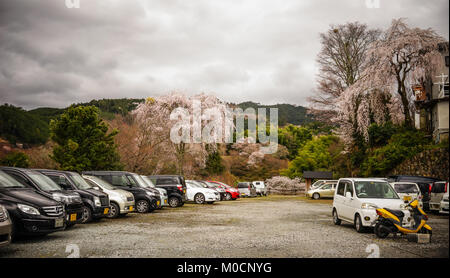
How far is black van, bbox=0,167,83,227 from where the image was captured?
10.4 m

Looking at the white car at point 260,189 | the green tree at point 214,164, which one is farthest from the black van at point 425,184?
the green tree at point 214,164

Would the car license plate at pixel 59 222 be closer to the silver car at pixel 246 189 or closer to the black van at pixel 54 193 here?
the black van at pixel 54 193

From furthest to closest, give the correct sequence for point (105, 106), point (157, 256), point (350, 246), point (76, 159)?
point (105, 106) → point (76, 159) → point (350, 246) → point (157, 256)

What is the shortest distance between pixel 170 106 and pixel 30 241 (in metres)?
29.1

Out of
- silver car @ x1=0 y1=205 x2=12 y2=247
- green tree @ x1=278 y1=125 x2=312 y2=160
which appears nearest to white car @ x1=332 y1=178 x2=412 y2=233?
silver car @ x1=0 y1=205 x2=12 y2=247

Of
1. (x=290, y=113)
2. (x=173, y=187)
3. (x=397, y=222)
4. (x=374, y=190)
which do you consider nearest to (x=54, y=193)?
(x=397, y=222)

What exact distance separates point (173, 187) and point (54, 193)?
36.2 ft

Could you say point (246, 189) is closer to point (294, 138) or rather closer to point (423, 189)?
point (423, 189)

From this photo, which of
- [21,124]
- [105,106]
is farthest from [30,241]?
[105,106]

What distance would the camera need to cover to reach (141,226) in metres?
12.0

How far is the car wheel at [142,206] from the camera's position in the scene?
1700 cm

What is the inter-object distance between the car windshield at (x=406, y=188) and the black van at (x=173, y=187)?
36.3ft

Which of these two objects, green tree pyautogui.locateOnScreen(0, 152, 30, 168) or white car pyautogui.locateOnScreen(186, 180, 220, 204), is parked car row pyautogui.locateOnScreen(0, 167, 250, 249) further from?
green tree pyautogui.locateOnScreen(0, 152, 30, 168)
